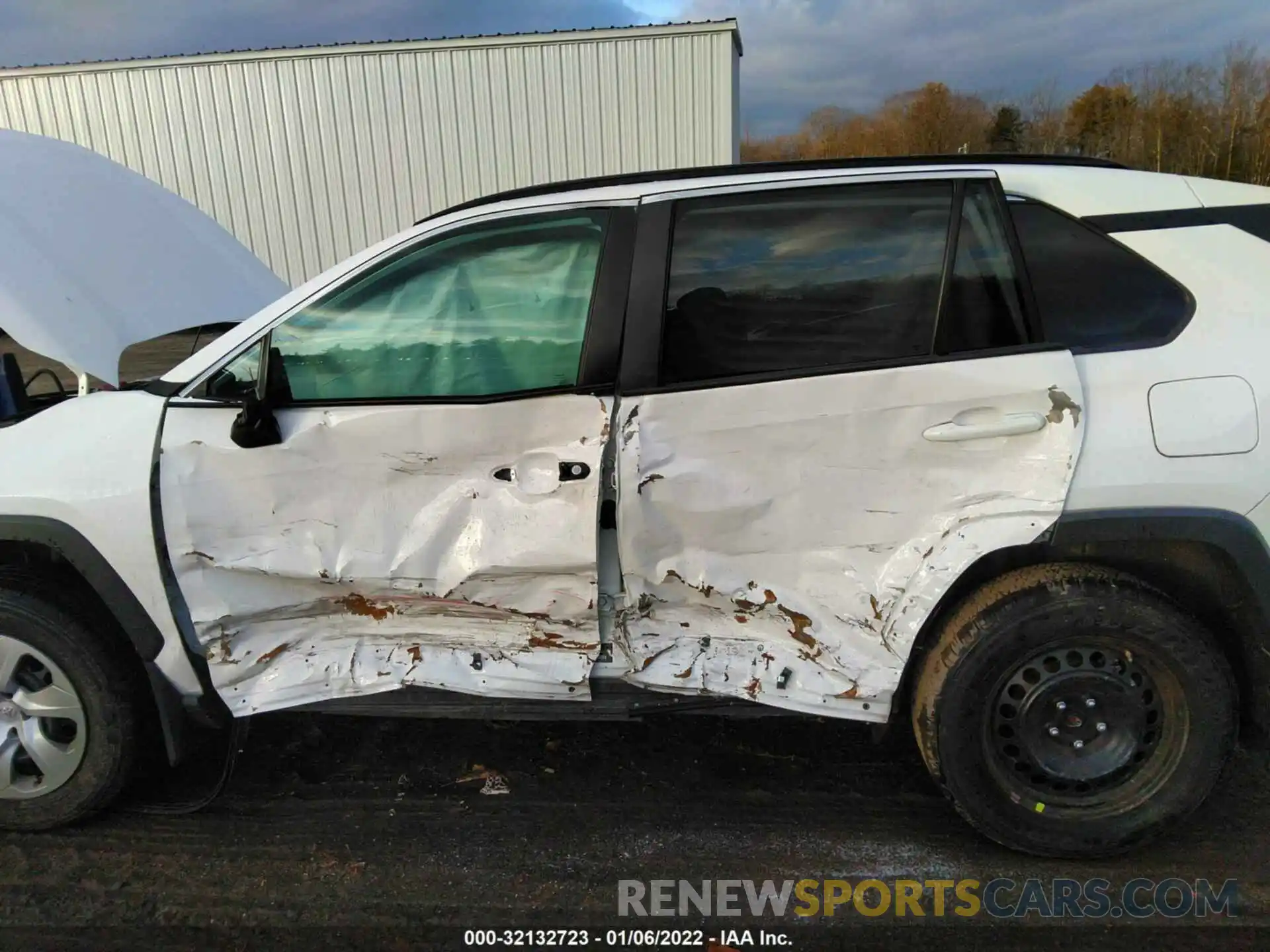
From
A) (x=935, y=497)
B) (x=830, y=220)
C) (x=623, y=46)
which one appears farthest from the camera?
(x=623, y=46)

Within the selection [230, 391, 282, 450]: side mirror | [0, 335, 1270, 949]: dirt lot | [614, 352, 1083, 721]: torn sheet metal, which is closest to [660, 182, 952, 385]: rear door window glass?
[614, 352, 1083, 721]: torn sheet metal

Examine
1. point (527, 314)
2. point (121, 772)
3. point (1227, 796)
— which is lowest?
point (1227, 796)

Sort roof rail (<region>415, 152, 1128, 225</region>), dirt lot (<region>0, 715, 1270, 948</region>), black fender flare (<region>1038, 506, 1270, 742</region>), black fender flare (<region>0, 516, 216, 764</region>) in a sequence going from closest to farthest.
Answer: black fender flare (<region>1038, 506, 1270, 742</region>) < dirt lot (<region>0, 715, 1270, 948</region>) < black fender flare (<region>0, 516, 216, 764</region>) < roof rail (<region>415, 152, 1128, 225</region>)

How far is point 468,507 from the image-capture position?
2469 millimetres

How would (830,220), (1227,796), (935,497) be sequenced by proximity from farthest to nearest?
(1227,796) → (830,220) → (935,497)

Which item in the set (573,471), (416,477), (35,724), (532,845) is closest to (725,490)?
(573,471)

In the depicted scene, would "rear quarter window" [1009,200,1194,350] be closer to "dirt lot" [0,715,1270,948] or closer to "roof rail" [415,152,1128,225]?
"roof rail" [415,152,1128,225]

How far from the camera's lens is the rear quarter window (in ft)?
7.68

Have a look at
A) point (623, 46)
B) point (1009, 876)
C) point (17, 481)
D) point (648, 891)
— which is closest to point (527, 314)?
point (17, 481)

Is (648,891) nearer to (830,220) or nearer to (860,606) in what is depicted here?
(860,606)

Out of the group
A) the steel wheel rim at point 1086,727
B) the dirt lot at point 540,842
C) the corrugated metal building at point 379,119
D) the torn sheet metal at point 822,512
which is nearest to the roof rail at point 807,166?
the torn sheet metal at point 822,512

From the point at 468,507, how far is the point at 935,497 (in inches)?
54.9

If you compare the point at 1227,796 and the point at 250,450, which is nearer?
the point at 250,450

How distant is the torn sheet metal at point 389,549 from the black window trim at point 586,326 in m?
0.04
